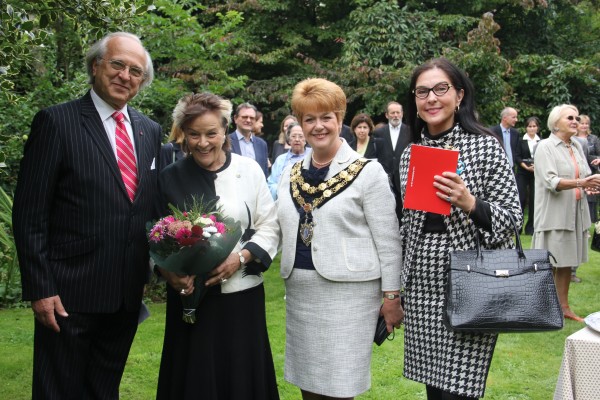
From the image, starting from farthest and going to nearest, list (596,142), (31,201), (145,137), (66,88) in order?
1. (596,142)
2. (66,88)
3. (145,137)
4. (31,201)

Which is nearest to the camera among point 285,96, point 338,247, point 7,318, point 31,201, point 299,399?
point 31,201

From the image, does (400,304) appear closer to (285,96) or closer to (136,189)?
(136,189)

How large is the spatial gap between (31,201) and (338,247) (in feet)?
5.04

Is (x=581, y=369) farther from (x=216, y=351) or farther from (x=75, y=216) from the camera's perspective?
(x=75, y=216)

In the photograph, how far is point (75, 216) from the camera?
3180 mm

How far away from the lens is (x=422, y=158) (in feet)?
9.48

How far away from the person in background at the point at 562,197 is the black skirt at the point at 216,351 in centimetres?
415

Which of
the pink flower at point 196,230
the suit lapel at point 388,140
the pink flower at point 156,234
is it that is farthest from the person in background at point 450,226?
the suit lapel at point 388,140

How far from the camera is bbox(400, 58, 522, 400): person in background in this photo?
116 inches

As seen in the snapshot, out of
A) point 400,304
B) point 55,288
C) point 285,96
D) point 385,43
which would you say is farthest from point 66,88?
point 385,43

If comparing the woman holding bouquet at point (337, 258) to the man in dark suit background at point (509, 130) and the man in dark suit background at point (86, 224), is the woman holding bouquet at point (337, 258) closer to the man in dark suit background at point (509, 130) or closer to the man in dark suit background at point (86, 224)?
the man in dark suit background at point (86, 224)

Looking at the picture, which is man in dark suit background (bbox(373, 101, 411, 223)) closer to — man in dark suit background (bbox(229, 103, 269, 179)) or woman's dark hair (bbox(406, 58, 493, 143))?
man in dark suit background (bbox(229, 103, 269, 179))

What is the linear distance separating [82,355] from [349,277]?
1.44 metres

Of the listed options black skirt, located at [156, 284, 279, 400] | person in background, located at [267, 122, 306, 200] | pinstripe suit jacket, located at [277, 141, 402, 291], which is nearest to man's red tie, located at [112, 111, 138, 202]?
black skirt, located at [156, 284, 279, 400]
